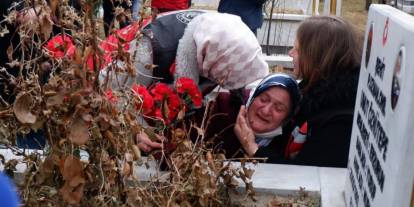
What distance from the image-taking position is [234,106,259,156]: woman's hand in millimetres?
2448

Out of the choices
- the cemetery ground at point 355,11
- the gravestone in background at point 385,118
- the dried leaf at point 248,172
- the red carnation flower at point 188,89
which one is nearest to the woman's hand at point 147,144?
the red carnation flower at point 188,89

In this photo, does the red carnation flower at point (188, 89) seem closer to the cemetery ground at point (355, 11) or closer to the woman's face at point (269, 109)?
the woman's face at point (269, 109)

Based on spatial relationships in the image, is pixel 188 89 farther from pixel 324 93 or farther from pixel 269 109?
pixel 324 93

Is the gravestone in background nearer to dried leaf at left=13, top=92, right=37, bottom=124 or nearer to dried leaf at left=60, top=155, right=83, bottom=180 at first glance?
dried leaf at left=60, top=155, right=83, bottom=180

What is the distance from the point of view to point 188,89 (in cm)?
225

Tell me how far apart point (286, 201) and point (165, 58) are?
0.75 meters

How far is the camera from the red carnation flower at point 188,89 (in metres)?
2.22

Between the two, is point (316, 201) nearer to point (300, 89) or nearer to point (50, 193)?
point (300, 89)

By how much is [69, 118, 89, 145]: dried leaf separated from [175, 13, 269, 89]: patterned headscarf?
3.31ft

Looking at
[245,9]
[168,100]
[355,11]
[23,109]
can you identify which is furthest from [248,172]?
[355,11]

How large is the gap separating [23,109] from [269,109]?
4.03 ft

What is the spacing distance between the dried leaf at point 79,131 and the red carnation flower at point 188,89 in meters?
0.78

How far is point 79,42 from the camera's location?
1.61m

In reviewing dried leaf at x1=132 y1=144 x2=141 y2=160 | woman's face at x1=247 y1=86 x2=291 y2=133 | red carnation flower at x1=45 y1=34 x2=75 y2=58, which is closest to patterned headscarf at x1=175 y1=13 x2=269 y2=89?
woman's face at x1=247 y1=86 x2=291 y2=133
